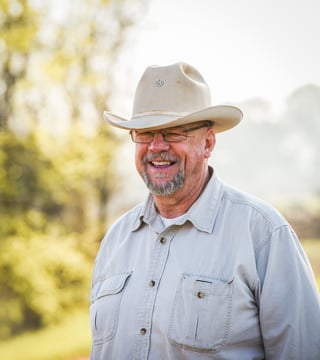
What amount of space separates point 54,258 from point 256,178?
5180mm

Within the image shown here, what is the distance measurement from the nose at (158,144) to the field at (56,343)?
6879mm

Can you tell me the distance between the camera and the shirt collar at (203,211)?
2.28 m

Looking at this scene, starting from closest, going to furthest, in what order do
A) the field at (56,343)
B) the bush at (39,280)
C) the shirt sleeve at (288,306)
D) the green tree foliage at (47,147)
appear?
the shirt sleeve at (288,306) → the field at (56,343) → the bush at (39,280) → the green tree foliage at (47,147)

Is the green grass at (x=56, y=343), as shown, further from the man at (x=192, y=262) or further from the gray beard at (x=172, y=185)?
the gray beard at (x=172, y=185)

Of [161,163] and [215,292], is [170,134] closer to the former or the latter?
[161,163]

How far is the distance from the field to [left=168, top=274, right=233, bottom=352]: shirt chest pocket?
22.3 ft

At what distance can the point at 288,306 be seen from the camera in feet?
6.59

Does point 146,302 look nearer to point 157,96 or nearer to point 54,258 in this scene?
point 157,96

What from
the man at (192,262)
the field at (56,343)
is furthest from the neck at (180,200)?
the field at (56,343)

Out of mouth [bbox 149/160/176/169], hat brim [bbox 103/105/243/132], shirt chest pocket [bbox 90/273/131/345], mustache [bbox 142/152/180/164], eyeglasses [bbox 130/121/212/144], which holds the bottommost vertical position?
shirt chest pocket [bbox 90/273/131/345]

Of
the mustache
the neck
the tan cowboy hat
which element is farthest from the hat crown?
the neck

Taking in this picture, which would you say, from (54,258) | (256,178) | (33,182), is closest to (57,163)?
(33,182)

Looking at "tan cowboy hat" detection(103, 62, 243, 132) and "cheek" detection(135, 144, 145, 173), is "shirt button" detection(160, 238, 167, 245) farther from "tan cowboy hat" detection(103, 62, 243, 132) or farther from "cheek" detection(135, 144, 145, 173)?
"tan cowboy hat" detection(103, 62, 243, 132)

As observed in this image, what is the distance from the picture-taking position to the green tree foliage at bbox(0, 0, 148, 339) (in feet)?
30.1
